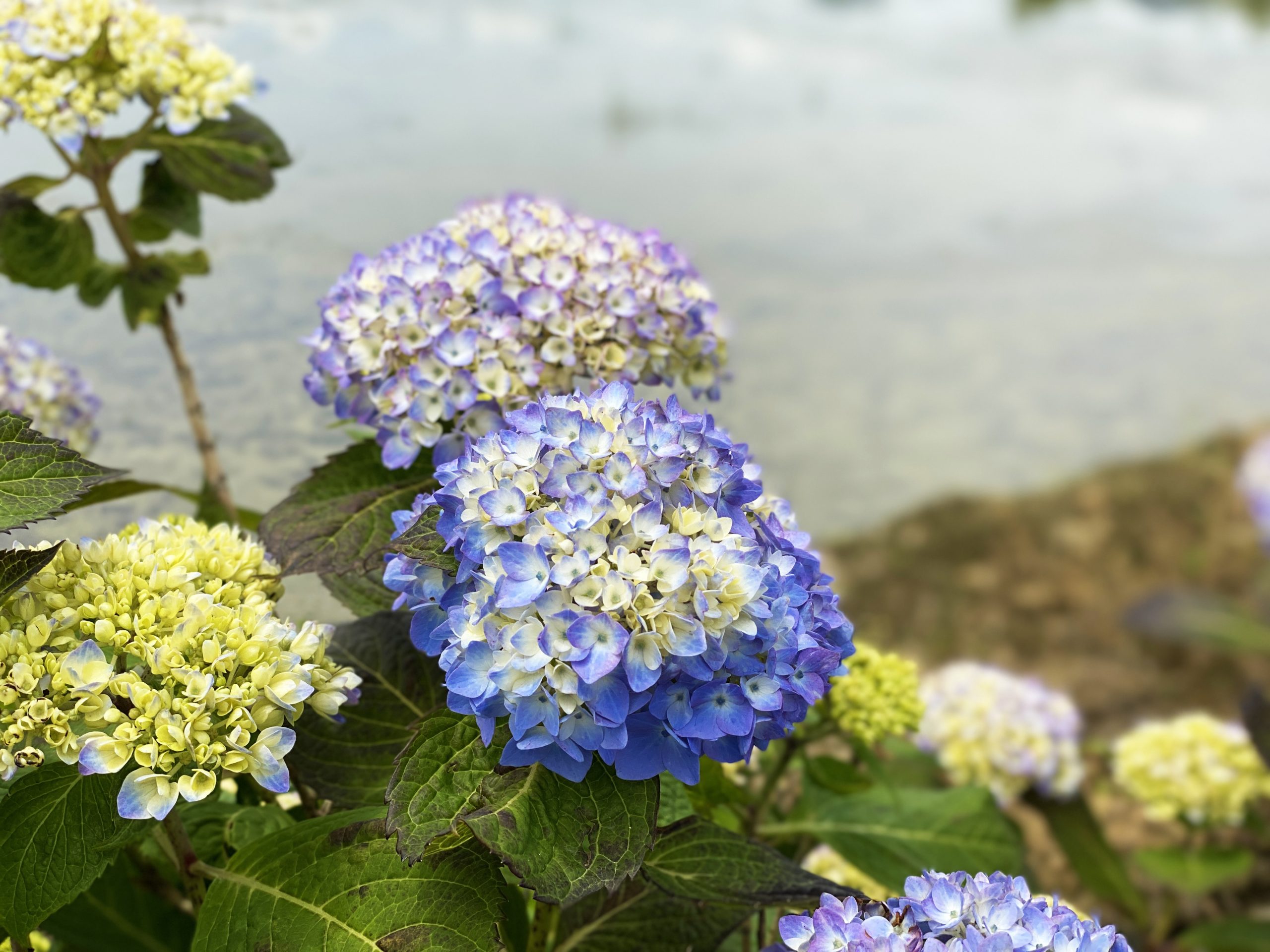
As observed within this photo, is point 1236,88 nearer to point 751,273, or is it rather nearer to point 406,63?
point 751,273

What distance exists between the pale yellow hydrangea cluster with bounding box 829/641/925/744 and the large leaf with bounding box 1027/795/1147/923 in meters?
0.90

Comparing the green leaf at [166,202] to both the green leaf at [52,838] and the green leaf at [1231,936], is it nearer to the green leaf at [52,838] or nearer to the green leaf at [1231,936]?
the green leaf at [52,838]

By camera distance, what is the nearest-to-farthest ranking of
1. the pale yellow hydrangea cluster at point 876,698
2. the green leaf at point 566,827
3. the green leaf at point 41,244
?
the green leaf at point 566,827
the pale yellow hydrangea cluster at point 876,698
the green leaf at point 41,244

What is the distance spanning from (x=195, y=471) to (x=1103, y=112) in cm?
598

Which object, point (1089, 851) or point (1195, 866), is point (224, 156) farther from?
point (1195, 866)

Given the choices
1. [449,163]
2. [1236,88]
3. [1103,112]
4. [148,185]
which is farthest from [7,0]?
[1236,88]

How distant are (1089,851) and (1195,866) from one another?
0.24m

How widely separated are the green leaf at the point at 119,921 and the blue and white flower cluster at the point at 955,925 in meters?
0.67

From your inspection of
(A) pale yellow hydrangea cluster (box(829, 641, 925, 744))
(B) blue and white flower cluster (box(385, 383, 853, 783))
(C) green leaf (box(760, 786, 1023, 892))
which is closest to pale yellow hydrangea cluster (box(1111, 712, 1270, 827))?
(C) green leaf (box(760, 786, 1023, 892))

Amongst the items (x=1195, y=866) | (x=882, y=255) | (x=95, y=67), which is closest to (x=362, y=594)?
(x=95, y=67)

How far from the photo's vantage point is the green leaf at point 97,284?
1.31 metres

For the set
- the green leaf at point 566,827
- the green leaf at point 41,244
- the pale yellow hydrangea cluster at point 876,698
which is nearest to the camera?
the green leaf at point 566,827

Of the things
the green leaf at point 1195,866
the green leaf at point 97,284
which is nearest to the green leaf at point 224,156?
the green leaf at point 97,284

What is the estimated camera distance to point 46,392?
1.29 meters
